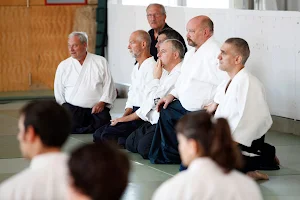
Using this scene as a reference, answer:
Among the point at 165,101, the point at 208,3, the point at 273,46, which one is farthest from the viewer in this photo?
the point at 208,3

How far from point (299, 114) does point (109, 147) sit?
6588mm

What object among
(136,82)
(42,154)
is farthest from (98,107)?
(42,154)

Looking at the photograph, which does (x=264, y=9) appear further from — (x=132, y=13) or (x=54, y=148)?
(x=54, y=148)

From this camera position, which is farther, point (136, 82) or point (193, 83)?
point (136, 82)

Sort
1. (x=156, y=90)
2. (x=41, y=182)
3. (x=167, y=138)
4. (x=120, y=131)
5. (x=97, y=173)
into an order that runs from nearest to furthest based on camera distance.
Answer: (x=97, y=173) < (x=41, y=182) < (x=167, y=138) < (x=156, y=90) < (x=120, y=131)

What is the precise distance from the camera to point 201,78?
732 cm

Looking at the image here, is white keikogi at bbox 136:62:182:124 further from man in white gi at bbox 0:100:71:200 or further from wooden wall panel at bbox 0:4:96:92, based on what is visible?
wooden wall panel at bbox 0:4:96:92

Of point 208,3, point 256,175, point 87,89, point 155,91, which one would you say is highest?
point 208,3

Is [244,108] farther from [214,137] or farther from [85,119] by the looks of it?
[214,137]

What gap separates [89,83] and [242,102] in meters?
3.37

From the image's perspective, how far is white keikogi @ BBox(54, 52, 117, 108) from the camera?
964cm

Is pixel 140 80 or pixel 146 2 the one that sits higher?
pixel 146 2

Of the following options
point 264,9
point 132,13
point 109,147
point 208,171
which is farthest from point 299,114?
point 109,147

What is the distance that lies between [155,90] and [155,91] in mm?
19
